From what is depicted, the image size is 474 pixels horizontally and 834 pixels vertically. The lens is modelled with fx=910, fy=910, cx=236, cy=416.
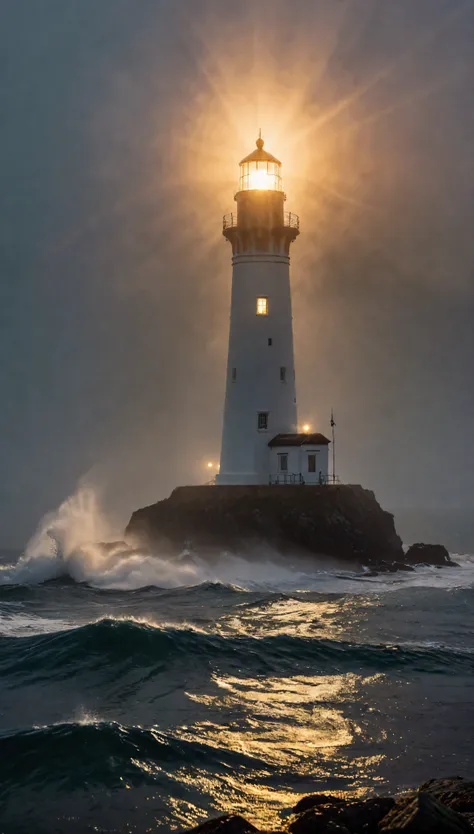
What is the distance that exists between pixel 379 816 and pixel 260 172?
3799 cm

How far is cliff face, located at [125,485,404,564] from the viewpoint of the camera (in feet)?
127

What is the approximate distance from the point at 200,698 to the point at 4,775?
450 cm

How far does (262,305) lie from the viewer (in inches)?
1710

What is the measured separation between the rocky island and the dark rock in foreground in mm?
28037

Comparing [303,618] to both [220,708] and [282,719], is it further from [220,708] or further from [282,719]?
[282,719]

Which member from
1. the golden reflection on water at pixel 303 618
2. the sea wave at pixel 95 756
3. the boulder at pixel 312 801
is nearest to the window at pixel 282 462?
the golden reflection on water at pixel 303 618

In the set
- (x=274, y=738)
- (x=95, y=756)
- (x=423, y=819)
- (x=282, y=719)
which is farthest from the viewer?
(x=282, y=719)

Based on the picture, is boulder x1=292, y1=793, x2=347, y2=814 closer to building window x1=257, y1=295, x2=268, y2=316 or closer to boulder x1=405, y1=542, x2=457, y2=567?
boulder x1=405, y1=542, x2=457, y2=567

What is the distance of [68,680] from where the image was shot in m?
16.9

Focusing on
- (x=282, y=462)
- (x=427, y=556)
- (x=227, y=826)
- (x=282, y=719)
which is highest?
(x=282, y=462)

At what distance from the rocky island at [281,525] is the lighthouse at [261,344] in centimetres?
225

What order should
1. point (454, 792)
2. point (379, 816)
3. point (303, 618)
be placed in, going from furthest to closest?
point (303, 618)
point (454, 792)
point (379, 816)

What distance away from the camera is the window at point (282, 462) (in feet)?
139

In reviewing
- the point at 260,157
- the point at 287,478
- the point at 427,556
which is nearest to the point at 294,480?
the point at 287,478
